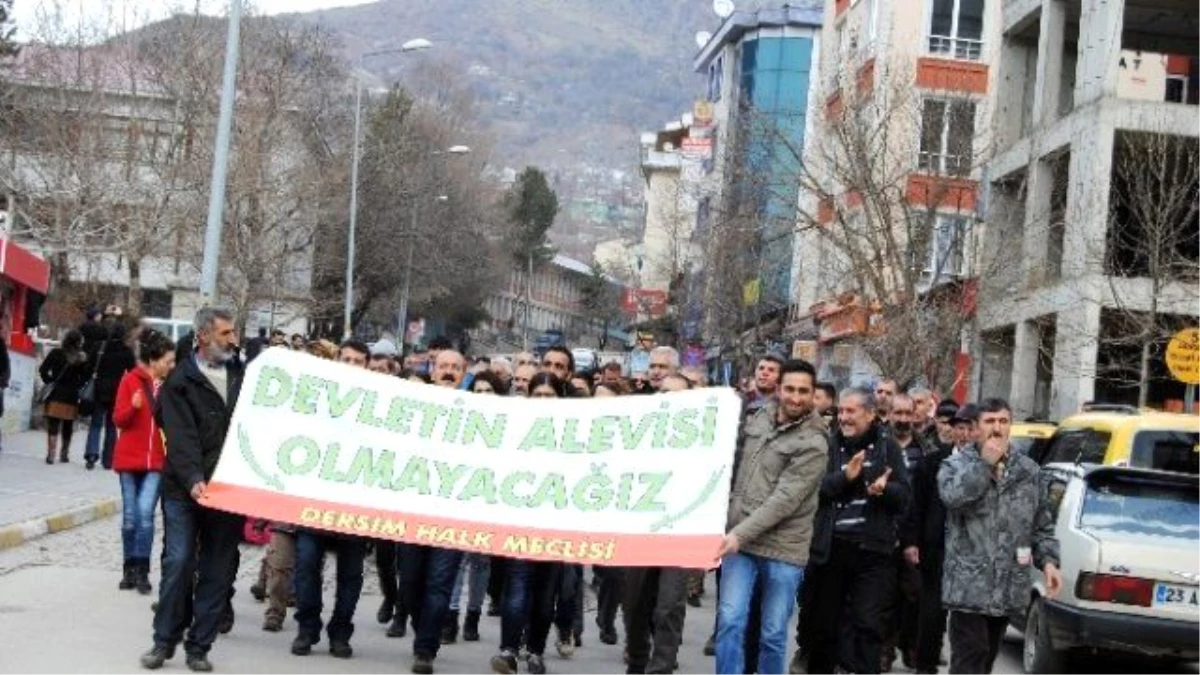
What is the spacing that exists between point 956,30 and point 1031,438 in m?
30.8

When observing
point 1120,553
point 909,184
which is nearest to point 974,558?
point 1120,553

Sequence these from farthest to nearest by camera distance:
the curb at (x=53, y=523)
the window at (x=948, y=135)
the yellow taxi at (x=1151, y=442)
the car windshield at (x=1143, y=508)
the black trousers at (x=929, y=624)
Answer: the window at (x=948, y=135) < the curb at (x=53, y=523) < the yellow taxi at (x=1151, y=442) < the black trousers at (x=929, y=624) < the car windshield at (x=1143, y=508)

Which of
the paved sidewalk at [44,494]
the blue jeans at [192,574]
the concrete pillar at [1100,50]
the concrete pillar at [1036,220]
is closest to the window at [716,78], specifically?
the concrete pillar at [1036,220]

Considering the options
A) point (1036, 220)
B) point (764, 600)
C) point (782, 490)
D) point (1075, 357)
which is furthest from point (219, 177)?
point (1036, 220)

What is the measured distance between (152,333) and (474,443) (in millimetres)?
3111

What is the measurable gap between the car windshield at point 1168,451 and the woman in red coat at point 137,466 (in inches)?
287

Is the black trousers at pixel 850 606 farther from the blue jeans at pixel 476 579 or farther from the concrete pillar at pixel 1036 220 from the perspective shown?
the concrete pillar at pixel 1036 220

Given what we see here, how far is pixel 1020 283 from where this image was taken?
3438 centimetres

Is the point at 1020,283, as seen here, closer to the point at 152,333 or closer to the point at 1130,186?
the point at 1130,186

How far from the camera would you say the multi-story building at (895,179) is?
98.6 ft

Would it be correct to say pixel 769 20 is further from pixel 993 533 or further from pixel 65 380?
pixel 993 533

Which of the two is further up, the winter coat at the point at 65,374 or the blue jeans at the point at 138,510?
the winter coat at the point at 65,374

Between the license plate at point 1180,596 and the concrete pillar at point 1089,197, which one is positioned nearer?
the license plate at point 1180,596

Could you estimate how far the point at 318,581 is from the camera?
11.0 metres
